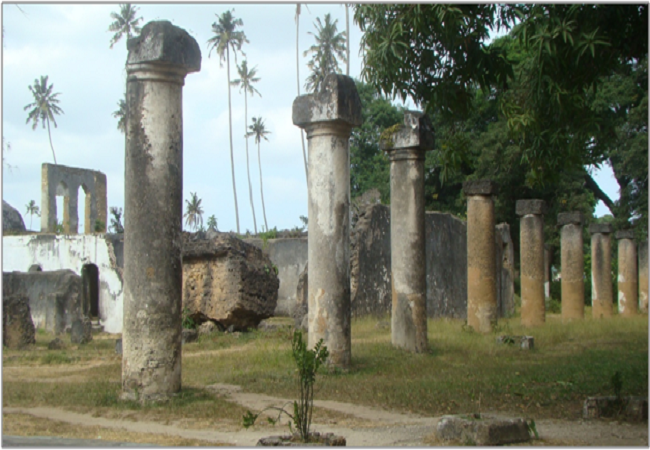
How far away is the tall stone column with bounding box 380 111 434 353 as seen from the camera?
439 inches

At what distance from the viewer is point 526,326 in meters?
16.5

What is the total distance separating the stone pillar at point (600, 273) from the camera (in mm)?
22812

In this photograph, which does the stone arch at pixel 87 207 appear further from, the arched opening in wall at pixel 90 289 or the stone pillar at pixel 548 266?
the stone pillar at pixel 548 266

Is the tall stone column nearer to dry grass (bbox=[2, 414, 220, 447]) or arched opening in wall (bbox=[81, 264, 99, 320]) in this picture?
dry grass (bbox=[2, 414, 220, 447])

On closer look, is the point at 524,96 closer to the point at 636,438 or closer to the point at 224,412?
the point at 636,438

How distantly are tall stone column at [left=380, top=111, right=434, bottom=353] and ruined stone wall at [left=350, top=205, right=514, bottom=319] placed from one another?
5.15 metres

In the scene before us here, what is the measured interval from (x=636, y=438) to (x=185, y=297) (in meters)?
11.5

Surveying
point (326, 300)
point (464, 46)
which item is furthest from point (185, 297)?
point (464, 46)

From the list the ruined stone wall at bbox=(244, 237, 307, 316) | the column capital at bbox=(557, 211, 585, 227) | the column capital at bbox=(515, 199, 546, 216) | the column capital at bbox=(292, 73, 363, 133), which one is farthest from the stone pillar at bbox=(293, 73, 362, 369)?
the ruined stone wall at bbox=(244, 237, 307, 316)

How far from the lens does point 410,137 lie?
11.4 metres

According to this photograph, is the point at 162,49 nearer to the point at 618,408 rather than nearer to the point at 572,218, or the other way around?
the point at 618,408

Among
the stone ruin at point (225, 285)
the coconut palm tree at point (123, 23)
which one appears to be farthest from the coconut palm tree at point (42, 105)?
the stone ruin at point (225, 285)

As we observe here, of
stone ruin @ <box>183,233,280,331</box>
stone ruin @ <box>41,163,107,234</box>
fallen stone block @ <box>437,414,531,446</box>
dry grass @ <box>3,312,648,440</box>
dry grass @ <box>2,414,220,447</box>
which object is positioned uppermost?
stone ruin @ <box>41,163,107,234</box>

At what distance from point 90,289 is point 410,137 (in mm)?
17953
